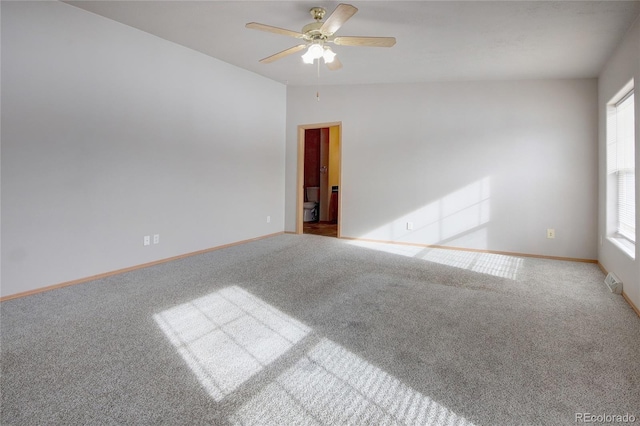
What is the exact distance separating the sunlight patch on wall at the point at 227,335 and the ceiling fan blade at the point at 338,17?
89.6 inches

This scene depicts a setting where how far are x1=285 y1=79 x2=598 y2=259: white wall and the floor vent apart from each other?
4.11 ft

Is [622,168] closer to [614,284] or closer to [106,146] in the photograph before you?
[614,284]

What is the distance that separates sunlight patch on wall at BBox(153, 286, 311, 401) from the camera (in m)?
1.71

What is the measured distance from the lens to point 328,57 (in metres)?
3.08

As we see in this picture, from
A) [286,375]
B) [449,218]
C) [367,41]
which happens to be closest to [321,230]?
[449,218]

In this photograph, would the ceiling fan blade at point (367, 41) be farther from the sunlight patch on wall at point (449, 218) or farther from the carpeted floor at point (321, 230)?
Answer: the carpeted floor at point (321, 230)

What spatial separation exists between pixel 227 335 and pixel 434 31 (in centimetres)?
331

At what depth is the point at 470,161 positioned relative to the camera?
15.7 feet

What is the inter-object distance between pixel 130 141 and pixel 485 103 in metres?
4.69

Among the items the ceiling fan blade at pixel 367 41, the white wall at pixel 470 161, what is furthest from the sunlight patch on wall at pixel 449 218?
Result: the ceiling fan blade at pixel 367 41

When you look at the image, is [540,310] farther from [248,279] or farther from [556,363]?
[248,279]

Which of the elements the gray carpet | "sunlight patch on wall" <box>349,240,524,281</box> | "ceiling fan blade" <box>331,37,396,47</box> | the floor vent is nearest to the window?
the floor vent

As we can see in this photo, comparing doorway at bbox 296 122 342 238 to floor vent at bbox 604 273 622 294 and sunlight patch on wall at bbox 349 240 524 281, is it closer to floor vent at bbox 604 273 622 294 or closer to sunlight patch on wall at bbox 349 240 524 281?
sunlight patch on wall at bbox 349 240 524 281

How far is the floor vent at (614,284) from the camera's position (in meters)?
2.99
